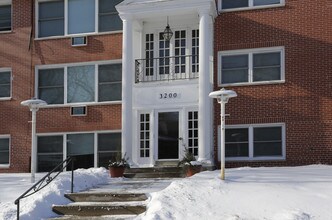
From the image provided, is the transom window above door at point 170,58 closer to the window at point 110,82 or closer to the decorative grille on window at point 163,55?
the decorative grille on window at point 163,55

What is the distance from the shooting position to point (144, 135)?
1844cm

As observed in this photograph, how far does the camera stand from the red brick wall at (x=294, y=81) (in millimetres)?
17203

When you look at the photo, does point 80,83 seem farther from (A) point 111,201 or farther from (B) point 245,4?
(A) point 111,201

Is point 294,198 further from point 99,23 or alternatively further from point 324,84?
point 99,23

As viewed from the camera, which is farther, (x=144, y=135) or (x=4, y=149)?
(x=4, y=149)

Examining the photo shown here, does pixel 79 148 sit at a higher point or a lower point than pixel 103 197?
higher

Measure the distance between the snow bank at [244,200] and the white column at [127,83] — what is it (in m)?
5.23

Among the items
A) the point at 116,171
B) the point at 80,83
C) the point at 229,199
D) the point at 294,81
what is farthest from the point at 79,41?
the point at 229,199

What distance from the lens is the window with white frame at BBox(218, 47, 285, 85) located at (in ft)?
58.6

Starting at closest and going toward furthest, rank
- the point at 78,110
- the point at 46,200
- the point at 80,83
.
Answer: the point at 46,200 < the point at 78,110 < the point at 80,83

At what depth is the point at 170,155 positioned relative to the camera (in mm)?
18078

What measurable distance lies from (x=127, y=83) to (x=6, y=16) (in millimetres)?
6705

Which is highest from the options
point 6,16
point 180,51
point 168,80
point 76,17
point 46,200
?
point 6,16

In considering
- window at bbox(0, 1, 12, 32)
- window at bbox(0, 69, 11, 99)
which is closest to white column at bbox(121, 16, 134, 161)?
window at bbox(0, 69, 11, 99)
